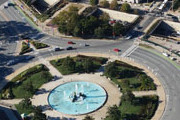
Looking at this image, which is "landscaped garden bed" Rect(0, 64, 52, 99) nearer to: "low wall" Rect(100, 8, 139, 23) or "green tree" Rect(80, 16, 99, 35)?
"green tree" Rect(80, 16, 99, 35)

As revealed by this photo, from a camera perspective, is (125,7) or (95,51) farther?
(125,7)

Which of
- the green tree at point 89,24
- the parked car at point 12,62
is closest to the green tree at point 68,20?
the green tree at point 89,24

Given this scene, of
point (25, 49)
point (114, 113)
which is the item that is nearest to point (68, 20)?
point (25, 49)

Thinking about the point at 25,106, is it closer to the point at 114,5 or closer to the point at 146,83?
Answer: the point at 146,83

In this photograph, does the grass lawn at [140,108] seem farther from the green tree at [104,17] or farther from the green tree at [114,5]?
the green tree at [114,5]

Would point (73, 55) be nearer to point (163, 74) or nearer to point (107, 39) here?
point (107, 39)

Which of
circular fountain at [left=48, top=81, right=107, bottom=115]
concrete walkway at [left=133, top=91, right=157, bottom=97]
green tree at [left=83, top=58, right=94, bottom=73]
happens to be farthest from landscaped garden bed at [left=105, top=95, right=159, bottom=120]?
green tree at [left=83, top=58, right=94, bottom=73]
